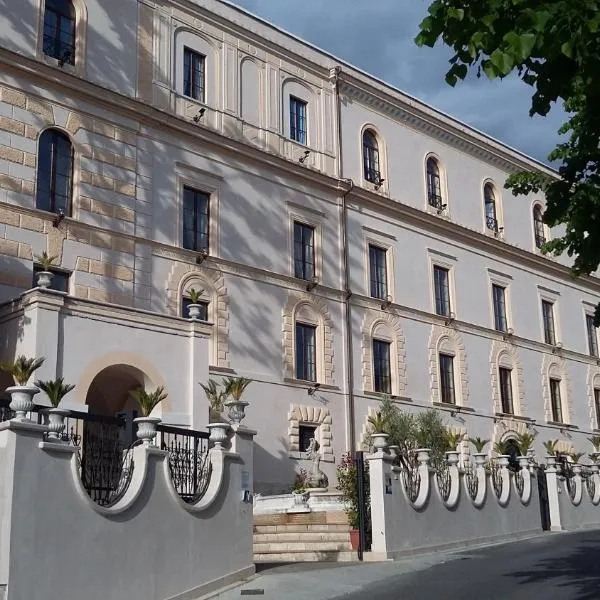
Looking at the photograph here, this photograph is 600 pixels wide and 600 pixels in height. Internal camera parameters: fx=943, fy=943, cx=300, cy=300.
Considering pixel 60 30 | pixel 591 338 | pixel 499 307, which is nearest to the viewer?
pixel 60 30

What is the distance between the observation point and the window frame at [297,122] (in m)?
29.6

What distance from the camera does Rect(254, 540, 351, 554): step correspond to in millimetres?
18938

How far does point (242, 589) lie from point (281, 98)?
18.5m

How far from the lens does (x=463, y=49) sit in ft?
25.9

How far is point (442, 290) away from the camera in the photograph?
111 ft

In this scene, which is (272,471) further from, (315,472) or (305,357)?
(305,357)

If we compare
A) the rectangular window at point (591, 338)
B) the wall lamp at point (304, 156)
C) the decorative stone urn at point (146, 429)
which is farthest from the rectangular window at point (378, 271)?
the decorative stone urn at point (146, 429)

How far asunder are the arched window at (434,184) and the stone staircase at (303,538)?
55.2 ft

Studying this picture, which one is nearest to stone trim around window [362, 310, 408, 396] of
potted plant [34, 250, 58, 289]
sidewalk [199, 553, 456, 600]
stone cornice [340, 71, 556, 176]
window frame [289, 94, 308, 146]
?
window frame [289, 94, 308, 146]

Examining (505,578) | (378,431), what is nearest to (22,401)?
(505,578)

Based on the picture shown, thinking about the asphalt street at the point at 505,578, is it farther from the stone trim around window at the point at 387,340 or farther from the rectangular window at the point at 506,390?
the rectangular window at the point at 506,390

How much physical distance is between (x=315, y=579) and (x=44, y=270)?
10342 mm

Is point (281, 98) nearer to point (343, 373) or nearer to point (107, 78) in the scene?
point (107, 78)

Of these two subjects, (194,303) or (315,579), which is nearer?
(315,579)
